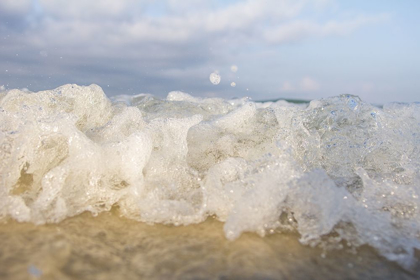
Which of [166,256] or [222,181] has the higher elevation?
[222,181]

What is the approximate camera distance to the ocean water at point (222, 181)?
1582mm

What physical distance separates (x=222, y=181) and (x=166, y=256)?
28.4 inches

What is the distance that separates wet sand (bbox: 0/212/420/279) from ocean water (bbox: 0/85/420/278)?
0.14ft

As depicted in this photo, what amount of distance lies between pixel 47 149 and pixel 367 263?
1.93 metres

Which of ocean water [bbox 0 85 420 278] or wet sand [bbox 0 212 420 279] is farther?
ocean water [bbox 0 85 420 278]

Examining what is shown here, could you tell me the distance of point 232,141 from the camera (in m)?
2.96

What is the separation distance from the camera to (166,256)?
1.33m

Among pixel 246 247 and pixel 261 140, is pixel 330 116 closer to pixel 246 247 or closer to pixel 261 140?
pixel 261 140

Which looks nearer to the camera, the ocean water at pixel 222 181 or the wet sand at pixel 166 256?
the wet sand at pixel 166 256

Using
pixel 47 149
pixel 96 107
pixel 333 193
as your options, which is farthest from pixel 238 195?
pixel 96 107

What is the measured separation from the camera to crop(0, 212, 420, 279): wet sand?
117 centimetres

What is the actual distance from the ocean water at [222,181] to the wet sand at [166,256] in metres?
0.04

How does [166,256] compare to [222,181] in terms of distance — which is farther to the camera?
[222,181]

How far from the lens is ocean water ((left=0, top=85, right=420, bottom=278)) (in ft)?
5.19
